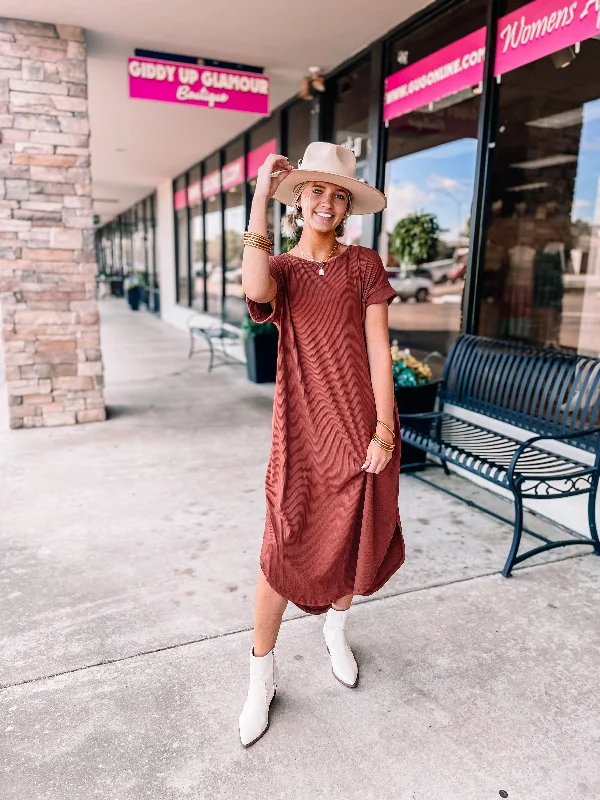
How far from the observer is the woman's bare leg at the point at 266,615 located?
1.93m

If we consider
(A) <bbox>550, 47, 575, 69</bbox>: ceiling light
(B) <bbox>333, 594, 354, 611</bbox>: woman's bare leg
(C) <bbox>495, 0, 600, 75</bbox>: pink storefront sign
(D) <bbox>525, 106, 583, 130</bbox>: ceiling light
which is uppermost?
(C) <bbox>495, 0, 600, 75</bbox>: pink storefront sign

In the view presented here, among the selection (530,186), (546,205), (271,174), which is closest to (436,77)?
(530,186)

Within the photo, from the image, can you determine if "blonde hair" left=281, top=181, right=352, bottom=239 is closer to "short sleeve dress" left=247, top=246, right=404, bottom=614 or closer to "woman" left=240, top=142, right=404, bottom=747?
"woman" left=240, top=142, right=404, bottom=747

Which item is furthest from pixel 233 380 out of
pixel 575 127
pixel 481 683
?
pixel 481 683

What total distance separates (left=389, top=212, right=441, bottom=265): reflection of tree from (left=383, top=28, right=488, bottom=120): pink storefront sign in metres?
0.90

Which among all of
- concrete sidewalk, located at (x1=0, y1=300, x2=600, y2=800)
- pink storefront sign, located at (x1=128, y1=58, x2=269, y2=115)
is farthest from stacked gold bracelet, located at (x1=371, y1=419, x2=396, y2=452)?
pink storefront sign, located at (x1=128, y1=58, x2=269, y2=115)

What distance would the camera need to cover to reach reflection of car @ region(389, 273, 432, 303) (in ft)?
19.4

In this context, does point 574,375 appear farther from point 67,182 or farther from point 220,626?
point 67,182

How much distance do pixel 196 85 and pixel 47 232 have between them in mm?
1767

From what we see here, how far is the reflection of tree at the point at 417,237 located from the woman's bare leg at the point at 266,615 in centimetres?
414

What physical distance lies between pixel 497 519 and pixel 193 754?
7.64 ft

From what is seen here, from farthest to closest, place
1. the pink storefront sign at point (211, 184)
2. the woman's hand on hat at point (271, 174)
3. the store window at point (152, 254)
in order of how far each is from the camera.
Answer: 1. the store window at point (152, 254)
2. the pink storefront sign at point (211, 184)
3. the woman's hand on hat at point (271, 174)

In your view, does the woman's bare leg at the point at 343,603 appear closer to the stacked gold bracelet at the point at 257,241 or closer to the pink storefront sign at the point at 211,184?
the stacked gold bracelet at the point at 257,241

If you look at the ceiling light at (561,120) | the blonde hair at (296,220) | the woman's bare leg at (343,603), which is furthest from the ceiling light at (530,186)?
the woman's bare leg at (343,603)
